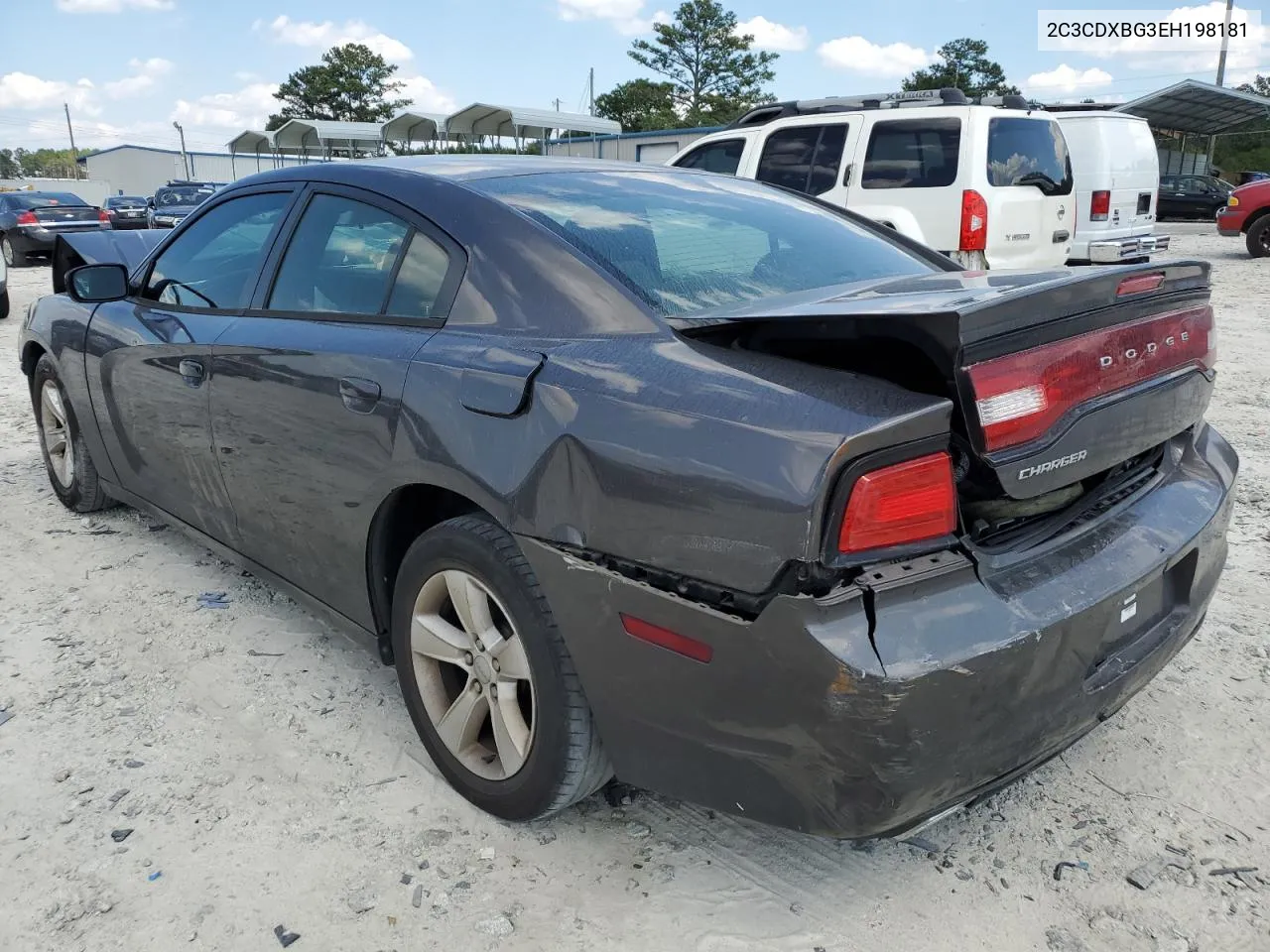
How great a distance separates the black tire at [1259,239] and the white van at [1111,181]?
612 centimetres

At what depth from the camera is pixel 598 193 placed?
105 inches

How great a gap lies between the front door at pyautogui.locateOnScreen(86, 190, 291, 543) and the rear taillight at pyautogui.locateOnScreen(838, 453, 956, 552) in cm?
223

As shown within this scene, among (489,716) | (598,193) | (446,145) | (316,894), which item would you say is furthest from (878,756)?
(446,145)

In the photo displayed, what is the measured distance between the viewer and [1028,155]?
808cm

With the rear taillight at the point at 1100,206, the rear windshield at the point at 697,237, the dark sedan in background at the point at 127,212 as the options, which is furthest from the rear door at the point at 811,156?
the dark sedan in background at the point at 127,212

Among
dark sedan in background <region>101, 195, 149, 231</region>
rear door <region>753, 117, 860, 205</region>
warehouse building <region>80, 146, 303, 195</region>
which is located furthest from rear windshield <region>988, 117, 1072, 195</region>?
warehouse building <region>80, 146, 303, 195</region>

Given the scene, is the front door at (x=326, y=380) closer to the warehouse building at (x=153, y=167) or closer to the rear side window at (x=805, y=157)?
the rear side window at (x=805, y=157)

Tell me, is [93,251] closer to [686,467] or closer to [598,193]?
[598,193]

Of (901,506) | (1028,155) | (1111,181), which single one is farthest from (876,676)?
(1111,181)

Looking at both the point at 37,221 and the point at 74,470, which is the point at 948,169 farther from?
the point at 37,221

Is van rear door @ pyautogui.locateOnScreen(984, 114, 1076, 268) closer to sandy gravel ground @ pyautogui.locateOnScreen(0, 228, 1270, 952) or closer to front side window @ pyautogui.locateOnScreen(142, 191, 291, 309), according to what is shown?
sandy gravel ground @ pyautogui.locateOnScreen(0, 228, 1270, 952)

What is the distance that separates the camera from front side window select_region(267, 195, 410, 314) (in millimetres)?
2637

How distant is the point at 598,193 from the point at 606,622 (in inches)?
51.6

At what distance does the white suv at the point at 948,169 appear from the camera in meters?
7.66
